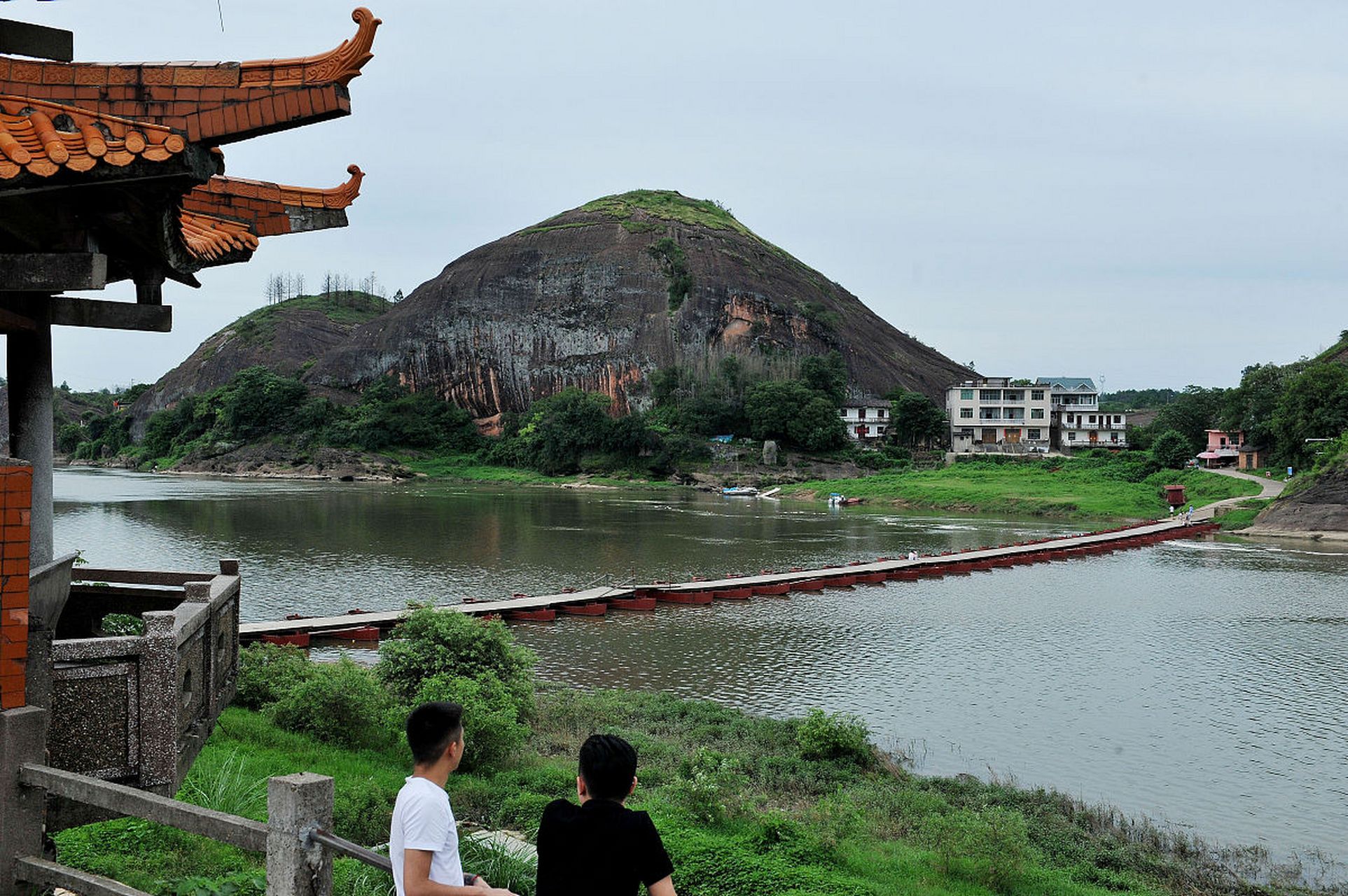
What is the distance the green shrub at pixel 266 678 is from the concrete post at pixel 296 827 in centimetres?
700

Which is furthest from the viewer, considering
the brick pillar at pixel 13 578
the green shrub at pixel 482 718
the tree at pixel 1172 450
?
the tree at pixel 1172 450

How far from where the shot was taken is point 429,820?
147 inches

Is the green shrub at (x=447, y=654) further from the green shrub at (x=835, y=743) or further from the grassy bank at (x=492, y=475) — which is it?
the grassy bank at (x=492, y=475)

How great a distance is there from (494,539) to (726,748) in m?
26.3

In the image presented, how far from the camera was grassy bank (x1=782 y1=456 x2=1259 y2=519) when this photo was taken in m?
53.9

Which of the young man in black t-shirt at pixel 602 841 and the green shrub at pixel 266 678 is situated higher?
the young man in black t-shirt at pixel 602 841

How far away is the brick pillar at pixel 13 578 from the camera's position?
4.77 m

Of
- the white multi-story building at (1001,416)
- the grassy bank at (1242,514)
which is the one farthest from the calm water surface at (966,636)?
the white multi-story building at (1001,416)

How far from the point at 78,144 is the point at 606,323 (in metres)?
107

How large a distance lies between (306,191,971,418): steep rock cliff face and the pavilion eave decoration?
95.1 metres

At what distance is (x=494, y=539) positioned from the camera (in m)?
37.5

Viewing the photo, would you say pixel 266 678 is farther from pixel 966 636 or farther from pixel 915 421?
pixel 915 421

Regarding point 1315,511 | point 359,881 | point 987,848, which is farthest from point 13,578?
point 1315,511

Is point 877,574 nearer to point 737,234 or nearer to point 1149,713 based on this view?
point 1149,713
